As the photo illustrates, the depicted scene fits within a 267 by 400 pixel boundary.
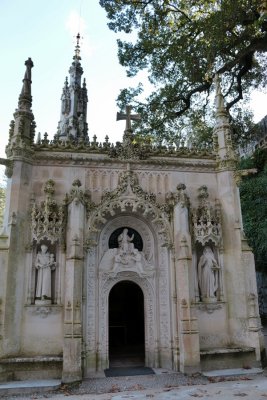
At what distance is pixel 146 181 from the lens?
10789 mm

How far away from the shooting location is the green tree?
15.6 meters

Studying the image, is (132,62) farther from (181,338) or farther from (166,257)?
(181,338)

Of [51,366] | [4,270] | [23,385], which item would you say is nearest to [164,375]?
[51,366]

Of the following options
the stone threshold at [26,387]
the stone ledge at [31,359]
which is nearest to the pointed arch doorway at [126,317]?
the stone ledge at [31,359]

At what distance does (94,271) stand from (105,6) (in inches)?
538

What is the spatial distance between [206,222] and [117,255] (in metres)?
2.93

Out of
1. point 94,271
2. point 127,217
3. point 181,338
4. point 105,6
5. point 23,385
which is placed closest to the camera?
point 23,385

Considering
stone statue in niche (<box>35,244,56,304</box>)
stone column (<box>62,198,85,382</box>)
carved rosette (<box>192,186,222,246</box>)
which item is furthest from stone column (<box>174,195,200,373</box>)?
stone statue in niche (<box>35,244,56,304</box>)

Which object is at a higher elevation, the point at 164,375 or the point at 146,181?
the point at 146,181

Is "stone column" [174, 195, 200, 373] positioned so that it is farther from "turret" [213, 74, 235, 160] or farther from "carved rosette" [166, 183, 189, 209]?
"turret" [213, 74, 235, 160]

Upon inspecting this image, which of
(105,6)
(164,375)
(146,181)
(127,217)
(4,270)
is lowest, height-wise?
(164,375)

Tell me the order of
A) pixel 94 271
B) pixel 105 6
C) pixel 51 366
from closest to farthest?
pixel 51 366 < pixel 94 271 < pixel 105 6

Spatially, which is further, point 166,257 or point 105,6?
point 105,6

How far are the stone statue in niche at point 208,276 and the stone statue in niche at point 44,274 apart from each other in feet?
14.5
